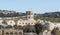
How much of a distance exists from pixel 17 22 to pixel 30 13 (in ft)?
15.8

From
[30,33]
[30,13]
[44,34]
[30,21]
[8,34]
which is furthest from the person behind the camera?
[30,13]

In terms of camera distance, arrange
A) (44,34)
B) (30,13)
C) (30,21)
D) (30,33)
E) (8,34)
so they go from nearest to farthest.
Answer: (8,34), (30,33), (44,34), (30,21), (30,13)

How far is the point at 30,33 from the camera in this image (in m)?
32.1

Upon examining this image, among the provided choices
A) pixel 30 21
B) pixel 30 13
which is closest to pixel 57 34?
pixel 30 21

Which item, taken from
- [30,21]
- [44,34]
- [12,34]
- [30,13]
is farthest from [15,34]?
[30,13]

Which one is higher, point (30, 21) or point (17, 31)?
point (17, 31)

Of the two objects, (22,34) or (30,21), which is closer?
(22,34)

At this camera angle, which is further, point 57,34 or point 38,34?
point 38,34

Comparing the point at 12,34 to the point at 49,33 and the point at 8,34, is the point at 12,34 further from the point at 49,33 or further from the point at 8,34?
the point at 49,33

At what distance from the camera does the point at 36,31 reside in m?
32.8

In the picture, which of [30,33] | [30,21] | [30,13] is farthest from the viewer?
[30,13]

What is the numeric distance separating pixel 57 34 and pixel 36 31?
357cm

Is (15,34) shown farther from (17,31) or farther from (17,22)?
(17,22)

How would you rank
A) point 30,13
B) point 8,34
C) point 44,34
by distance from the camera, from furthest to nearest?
point 30,13
point 44,34
point 8,34
